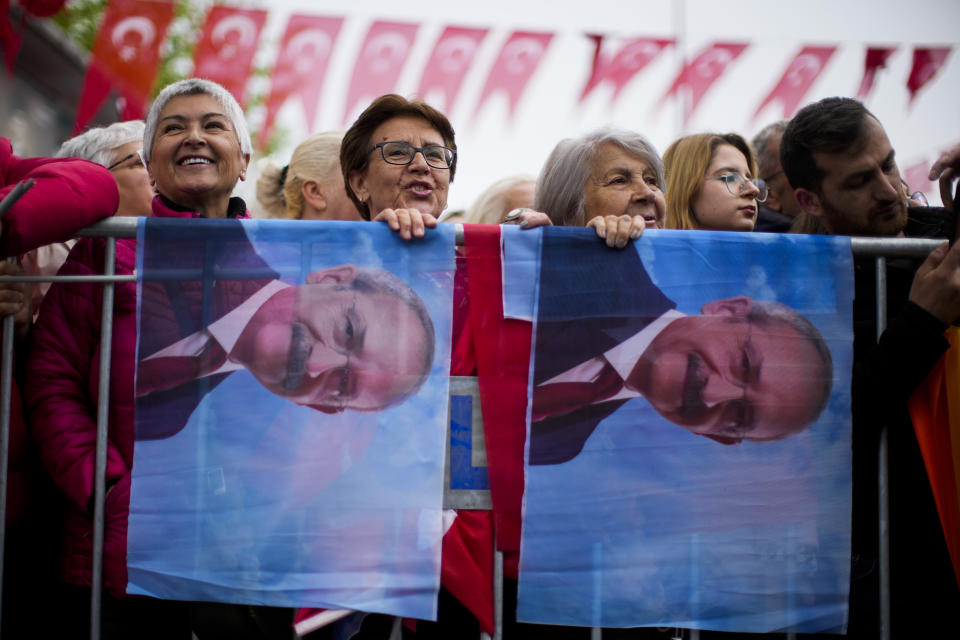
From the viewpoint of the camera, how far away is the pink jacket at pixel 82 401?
2350mm

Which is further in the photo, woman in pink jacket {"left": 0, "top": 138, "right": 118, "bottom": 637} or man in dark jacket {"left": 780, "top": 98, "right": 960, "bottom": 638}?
man in dark jacket {"left": 780, "top": 98, "right": 960, "bottom": 638}

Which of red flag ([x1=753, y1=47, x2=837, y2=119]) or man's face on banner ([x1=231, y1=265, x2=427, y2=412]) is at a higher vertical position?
red flag ([x1=753, y1=47, x2=837, y2=119])

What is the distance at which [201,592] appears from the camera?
2316 millimetres

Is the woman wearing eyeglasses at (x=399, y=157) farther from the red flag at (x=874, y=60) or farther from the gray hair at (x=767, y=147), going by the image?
the red flag at (x=874, y=60)

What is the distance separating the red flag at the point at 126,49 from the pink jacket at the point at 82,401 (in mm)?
3994

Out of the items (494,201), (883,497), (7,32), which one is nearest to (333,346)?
(883,497)

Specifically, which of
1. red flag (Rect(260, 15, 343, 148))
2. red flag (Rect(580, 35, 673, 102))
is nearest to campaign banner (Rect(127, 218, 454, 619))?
red flag (Rect(260, 15, 343, 148))

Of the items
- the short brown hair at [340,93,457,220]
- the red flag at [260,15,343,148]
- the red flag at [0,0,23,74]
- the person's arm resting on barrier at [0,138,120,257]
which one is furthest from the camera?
the red flag at [260,15,343,148]

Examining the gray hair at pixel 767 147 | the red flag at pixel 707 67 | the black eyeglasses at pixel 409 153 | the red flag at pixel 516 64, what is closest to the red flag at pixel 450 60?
the red flag at pixel 516 64

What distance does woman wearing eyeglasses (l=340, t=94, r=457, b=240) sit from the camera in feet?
9.75

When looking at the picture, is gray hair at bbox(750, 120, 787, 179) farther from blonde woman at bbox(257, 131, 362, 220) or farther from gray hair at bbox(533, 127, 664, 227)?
blonde woman at bbox(257, 131, 362, 220)

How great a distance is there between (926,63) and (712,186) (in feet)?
16.0

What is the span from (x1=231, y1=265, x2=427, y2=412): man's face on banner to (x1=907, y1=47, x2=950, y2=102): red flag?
6.38 metres

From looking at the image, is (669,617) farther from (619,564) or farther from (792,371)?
(792,371)
